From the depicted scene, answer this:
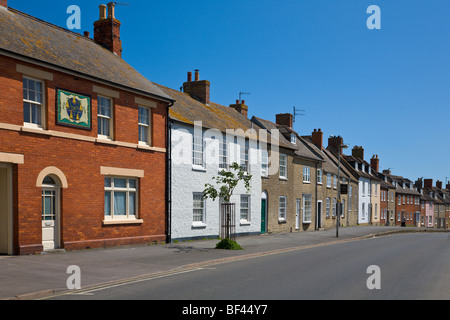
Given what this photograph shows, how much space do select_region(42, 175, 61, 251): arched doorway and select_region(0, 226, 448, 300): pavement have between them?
509 mm

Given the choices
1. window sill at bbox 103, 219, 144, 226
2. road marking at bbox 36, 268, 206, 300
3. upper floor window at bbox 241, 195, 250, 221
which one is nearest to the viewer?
road marking at bbox 36, 268, 206, 300

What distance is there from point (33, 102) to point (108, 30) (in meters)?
8.91

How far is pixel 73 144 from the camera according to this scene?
688 inches

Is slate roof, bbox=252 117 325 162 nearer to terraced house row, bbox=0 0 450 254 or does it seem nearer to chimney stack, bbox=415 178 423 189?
terraced house row, bbox=0 0 450 254

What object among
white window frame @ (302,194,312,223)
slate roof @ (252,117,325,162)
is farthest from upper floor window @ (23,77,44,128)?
white window frame @ (302,194,312,223)

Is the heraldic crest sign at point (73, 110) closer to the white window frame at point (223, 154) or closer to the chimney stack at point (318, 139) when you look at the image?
the white window frame at point (223, 154)

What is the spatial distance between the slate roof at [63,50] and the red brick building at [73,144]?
0.07m

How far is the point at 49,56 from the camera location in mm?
16984

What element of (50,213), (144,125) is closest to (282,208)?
(144,125)

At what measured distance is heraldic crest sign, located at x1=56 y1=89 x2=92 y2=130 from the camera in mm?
16953

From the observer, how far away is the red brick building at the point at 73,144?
1539 cm

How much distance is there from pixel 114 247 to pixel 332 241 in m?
14.1

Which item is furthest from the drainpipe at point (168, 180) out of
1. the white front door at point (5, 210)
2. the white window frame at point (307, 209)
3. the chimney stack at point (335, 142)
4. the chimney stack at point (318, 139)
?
the chimney stack at point (335, 142)

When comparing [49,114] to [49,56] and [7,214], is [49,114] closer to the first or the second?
[49,56]
